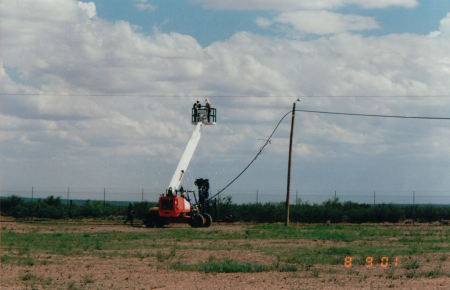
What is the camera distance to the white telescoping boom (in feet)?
146

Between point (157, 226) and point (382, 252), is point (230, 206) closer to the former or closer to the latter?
point (157, 226)

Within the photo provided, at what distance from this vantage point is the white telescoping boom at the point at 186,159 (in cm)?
4438

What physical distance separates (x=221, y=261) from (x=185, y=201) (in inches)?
787

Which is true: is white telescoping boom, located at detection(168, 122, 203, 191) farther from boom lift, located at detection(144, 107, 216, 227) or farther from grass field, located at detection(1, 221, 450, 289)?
grass field, located at detection(1, 221, 450, 289)

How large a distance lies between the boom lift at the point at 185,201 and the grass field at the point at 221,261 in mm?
7881

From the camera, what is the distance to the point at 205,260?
2481 cm

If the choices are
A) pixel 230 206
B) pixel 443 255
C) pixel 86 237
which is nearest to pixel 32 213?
pixel 230 206

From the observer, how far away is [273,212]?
58.4 metres

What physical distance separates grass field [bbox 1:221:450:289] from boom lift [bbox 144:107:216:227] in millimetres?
7881
